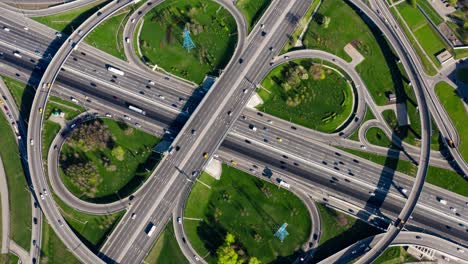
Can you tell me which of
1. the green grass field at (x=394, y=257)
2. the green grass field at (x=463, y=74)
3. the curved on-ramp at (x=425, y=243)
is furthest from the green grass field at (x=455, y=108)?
the green grass field at (x=394, y=257)

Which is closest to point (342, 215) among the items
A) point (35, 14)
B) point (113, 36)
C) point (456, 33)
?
point (456, 33)

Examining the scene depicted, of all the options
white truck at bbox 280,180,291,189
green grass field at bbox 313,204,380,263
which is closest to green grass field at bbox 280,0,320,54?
white truck at bbox 280,180,291,189

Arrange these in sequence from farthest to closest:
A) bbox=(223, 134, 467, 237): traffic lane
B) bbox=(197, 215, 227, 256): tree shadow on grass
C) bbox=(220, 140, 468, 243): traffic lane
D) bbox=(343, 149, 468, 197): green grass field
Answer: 1. bbox=(343, 149, 468, 197): green grass field
2. bbox=(223, 134, 467, 237): traffic lane
3. bbox=(220, 140, 468, 243): traffic lane
4. bbox=(197, 215, 227, 256): tree shadow on grass

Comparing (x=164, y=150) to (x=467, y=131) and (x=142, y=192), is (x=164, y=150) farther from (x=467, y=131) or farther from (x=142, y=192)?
(x=467, y=131)

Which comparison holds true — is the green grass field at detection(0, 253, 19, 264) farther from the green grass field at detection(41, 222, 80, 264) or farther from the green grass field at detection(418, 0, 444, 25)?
the green grass field at detection(418, 0, 444, 25)

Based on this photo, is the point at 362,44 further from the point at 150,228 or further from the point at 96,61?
the point at 150,228

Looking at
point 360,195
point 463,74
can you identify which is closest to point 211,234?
point 360,195
